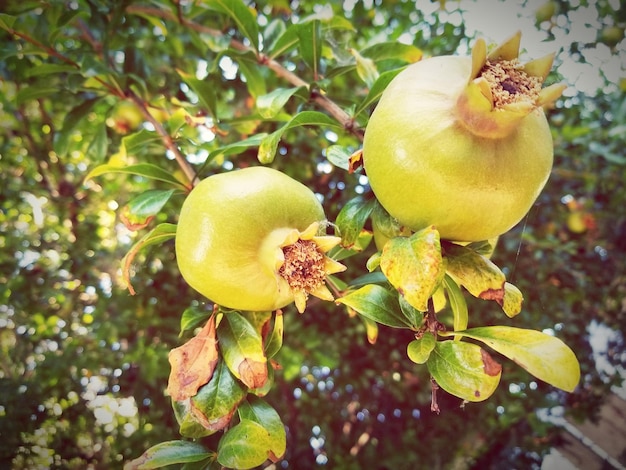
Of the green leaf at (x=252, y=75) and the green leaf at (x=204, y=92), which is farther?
the green leaf at (x=252, y=75)

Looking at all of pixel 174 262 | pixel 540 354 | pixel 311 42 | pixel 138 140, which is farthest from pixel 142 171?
pixel 174 262

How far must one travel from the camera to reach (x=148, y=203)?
71 centimetres

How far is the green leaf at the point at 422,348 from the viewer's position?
490 millimetres

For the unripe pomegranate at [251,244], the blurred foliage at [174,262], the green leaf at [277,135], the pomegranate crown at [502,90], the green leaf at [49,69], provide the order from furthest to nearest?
the blurred foliage at [174,262]
the green leaf at [49,69]
the green leaf at [277,135]
the unripe pomegranate at [251,244]
the pomegranate crown at [502,90]

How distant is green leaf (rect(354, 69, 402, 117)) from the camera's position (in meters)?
0.64

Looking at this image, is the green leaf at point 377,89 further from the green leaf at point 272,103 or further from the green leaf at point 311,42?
the green leaf at point 311,42

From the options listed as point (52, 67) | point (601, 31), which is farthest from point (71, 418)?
point (601, 31)

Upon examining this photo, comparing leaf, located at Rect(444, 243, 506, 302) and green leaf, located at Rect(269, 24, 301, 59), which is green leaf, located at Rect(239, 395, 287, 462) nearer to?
leaf, located at Rect(444, 243, 506, 302)

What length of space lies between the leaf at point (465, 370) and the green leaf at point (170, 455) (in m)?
0.33

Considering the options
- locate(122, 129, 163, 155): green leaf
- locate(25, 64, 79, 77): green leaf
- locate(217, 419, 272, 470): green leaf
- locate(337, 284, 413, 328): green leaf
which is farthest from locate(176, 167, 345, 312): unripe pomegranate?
locate(25, 64, 79, 77): green leaf

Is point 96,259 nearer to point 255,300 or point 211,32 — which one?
point 211,32

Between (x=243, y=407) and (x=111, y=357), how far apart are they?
1.07 metres

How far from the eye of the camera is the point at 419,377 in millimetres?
1768

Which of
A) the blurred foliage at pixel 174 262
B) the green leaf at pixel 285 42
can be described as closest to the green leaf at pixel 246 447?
the blurred foliage at pixel 174 262
